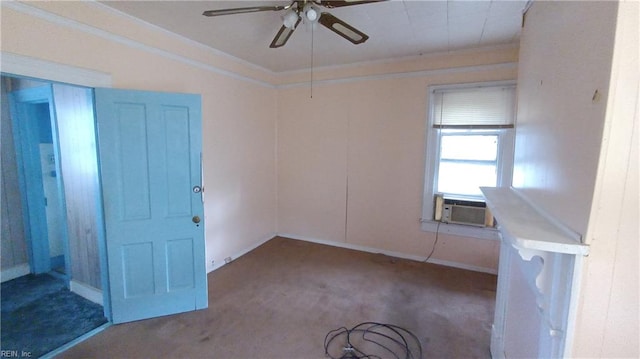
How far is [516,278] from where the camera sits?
5.54 feet

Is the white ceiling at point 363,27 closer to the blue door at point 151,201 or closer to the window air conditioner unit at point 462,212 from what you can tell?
the blue door at point 151,201

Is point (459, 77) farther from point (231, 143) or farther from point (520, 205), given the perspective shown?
point (231, 143)

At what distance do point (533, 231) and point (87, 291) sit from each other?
376cm

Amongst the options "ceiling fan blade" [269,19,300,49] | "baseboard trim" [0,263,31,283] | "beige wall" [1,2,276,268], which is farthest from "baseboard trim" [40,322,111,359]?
"ceiling fan blade" [269,19,300,49]

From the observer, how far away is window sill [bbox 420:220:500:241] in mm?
3477

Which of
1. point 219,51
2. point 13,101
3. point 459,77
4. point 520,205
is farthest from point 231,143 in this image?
point 520,205

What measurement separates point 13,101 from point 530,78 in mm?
4851

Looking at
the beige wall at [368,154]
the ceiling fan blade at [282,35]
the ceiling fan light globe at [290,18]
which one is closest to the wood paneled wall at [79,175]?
the ceiling fan blade at [282,35]

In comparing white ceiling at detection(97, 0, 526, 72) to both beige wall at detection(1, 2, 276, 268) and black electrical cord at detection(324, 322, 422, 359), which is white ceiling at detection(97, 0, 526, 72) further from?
black electrical cord at detection(324, 322, 422, 359)

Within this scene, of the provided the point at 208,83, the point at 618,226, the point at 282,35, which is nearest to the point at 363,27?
the point at 282,35

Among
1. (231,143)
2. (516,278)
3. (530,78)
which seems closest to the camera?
(530,78)

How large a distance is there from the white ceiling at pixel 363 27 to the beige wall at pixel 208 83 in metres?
0.19

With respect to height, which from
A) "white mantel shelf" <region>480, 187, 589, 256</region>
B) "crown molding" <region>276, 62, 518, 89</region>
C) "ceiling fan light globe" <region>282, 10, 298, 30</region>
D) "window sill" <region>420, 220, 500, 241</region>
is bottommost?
"window sill" <region>420, 220, 500, 241</region>

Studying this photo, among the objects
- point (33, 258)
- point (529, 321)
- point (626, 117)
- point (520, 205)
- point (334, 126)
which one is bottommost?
point (33, 258)
